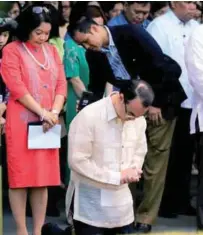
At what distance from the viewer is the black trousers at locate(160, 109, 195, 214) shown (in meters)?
8.73

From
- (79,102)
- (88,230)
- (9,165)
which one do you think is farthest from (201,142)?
(88,230)

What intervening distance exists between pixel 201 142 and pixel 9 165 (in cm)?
167

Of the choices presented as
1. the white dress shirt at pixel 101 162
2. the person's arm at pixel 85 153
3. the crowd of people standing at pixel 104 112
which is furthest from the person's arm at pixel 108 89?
the person's arm at pixel 85 153

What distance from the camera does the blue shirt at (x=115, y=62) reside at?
723cm

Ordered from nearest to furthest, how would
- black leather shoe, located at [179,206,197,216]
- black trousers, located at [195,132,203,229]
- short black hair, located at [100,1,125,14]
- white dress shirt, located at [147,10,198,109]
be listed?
black trousers, located at [195,132,203,229] → white dress shirt, located at [147,10,198,109] → black leather shoe, located at [179,206,197,216] → short black hair, located at [100,1,125,14]

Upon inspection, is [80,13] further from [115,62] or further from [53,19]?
[115,62]

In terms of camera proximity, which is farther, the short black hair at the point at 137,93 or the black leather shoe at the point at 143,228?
the black leather shoe at the point at 143,228

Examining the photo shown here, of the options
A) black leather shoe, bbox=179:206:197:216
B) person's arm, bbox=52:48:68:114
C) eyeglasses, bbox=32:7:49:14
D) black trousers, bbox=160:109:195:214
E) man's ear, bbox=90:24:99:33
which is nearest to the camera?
man's ear, bbox=90:24:99:33

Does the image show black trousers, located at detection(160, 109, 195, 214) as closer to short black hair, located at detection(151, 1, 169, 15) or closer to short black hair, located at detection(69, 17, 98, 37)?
short black hair, located at detection(69, 17, 98, 37)

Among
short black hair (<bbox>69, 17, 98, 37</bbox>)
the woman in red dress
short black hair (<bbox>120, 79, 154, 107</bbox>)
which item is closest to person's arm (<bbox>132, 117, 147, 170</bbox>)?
short black hair (<bbox>120, 79, 154, 107</bbox>)

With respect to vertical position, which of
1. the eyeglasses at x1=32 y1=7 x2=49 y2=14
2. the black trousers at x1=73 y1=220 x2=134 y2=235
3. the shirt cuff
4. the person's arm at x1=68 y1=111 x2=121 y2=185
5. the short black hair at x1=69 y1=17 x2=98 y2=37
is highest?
the eyeglasses at x1=32 y1=7 x2=49 y2=14

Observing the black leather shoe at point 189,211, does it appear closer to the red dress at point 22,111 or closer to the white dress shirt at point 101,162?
the red dress at point 22,111

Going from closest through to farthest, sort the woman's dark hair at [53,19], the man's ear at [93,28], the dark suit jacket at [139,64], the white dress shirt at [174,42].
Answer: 1. the man's ear at [93,28]
2. the dark suit jacket at [139,64]
3. the woman's dark hair at [53,19]
4. the white dress shirt at [174,42]

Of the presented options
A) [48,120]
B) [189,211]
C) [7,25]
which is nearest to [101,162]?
[48,120]
